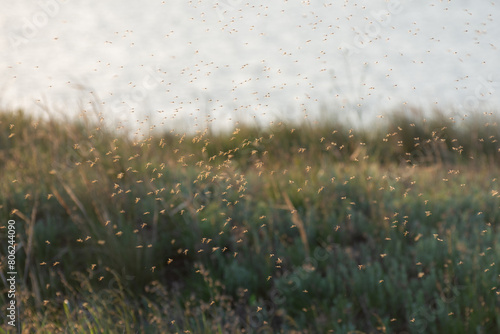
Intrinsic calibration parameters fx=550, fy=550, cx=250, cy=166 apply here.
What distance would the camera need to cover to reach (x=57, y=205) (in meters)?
5.27

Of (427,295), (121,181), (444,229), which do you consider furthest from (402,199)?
(121,181)

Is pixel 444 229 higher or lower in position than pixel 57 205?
lower

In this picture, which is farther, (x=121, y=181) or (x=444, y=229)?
(x=121, y=181)

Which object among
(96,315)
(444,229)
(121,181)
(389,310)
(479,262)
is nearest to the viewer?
(96,315)

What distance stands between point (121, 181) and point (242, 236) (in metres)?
1.37

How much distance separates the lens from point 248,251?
14.6ft

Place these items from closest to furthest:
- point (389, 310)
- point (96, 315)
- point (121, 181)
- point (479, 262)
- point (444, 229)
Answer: point (96, 315)
point (389, 310)
point (479, 262)
point (444, 229)
point (121, 181)

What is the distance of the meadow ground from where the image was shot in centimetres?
362

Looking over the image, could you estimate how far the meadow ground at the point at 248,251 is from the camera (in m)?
3.62

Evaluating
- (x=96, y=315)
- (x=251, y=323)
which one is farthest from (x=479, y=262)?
(x=96, y=315)

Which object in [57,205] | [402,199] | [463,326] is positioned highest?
[57,205]

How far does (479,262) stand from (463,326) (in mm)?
793

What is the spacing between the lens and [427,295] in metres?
3.90

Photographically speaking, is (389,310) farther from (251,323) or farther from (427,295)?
(251,323)
